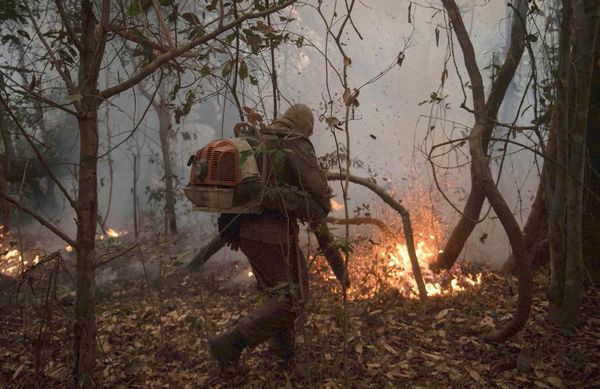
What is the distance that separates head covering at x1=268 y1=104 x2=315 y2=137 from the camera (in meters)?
3.38

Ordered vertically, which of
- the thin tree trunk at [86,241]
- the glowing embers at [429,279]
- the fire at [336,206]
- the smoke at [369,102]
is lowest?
the glowing embers at [429,279]

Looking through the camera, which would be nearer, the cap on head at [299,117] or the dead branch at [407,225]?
the cap on head at [299,117]

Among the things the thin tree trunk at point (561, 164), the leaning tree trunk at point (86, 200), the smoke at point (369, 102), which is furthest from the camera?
the smoke at point (369, 102)

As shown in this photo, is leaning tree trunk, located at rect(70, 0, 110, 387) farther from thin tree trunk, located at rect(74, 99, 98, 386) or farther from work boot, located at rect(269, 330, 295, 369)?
work boot, located at rect(269, 330, 295, 369)

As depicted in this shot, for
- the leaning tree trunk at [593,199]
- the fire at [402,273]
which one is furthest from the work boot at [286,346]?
the leaning tree trunk at [593,199]

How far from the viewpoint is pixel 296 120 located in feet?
11.3

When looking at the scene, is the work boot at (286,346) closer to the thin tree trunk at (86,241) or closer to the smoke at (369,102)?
the thin tree trunk at (86,241)

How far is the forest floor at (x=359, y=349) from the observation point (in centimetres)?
293

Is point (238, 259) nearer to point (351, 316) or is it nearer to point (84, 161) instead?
point (351, 316)

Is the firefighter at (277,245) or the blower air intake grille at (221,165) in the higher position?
the blower air intake grille at (221,165)

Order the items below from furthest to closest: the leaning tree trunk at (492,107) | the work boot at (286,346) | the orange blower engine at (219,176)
Answer: the leaning tree trunk at (492,107) < the work boot at (286,346) < the orange blower engine at (219,176)

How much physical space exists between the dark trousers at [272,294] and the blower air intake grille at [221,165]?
57 cm

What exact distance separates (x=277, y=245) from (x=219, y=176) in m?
0.70

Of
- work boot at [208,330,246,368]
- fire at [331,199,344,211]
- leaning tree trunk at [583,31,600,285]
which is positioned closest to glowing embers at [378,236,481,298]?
leaning tree trunk at [583,31,600,285]
